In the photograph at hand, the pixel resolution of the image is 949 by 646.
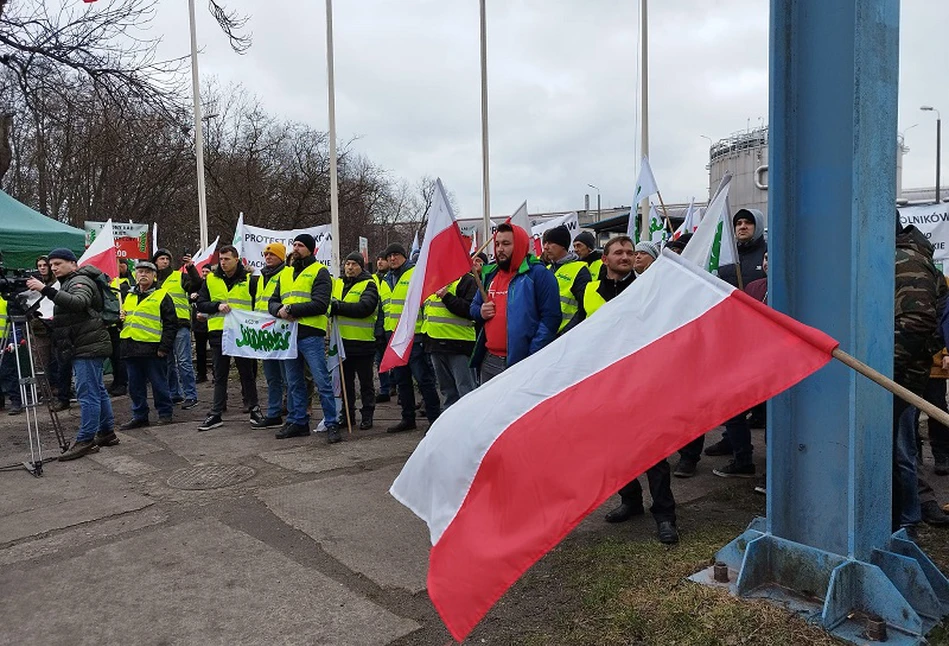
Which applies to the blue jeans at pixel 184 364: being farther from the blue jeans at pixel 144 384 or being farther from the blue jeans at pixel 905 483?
the blue jeans at pixel 905 483

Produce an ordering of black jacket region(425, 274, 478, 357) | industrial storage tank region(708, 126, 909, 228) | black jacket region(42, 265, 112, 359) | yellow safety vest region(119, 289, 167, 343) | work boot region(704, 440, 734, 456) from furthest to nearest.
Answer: industrial storage tank region(708, 126, 909, 228) < yellow safety vest region(119, 289, 167, 343) < black jacket region(425, 274, 478, 357) < black jacket region(42, 265, 112, 359) < work boot region(704, 440, 734, 456)

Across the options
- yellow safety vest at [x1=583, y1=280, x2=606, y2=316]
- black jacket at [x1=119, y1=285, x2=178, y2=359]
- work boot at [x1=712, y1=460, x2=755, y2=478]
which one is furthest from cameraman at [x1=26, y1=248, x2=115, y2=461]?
work boot at [x1=712, y1=460, x2=755, y2=478]

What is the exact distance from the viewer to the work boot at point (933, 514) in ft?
14.9

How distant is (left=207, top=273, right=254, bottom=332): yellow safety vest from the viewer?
8430mm

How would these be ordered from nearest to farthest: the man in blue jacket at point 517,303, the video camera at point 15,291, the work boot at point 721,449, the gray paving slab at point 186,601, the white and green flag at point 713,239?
the gray paving slab at point 186,601, the white and green flag at point 713,239, the man in blue jacket at point 517,303, the work boot at point 721,449, the video camera at point 15,291

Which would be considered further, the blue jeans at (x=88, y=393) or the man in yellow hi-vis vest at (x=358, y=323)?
the man in yellow hi-vis vest at (x=358, y=323)

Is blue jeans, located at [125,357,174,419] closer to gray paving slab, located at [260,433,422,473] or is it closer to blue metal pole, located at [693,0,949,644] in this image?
gray paving slab, located at [260,433,422,473]

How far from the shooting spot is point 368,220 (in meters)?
43.5

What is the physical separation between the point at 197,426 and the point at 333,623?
5.64 meters

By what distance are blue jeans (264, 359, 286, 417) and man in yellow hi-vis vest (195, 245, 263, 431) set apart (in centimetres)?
17

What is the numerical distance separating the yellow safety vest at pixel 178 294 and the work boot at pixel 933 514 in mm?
8469

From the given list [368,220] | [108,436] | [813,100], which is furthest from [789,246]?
[368,220]

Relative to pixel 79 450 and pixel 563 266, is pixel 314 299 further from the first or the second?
pixel 79 450

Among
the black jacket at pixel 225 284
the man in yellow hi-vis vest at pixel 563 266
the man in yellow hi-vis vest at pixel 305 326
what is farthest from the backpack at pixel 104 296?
the man in yellow hi-vis vest at pixel 563 266
